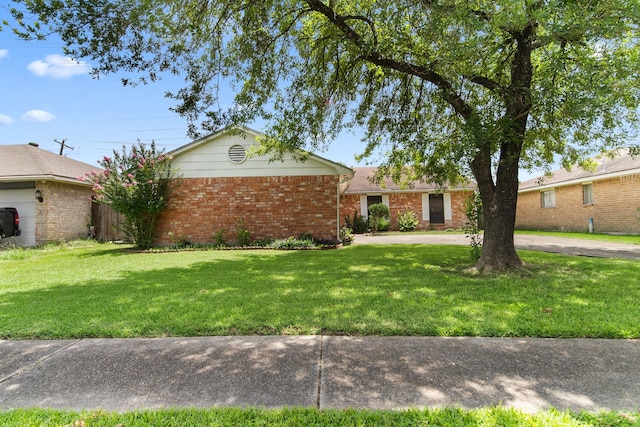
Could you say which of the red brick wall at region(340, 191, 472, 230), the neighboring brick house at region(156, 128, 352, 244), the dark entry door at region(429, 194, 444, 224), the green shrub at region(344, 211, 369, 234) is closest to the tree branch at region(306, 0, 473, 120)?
the neighboring brick house at region(156, 128, 352, 244)

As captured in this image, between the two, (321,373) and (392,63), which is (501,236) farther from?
(321,373)

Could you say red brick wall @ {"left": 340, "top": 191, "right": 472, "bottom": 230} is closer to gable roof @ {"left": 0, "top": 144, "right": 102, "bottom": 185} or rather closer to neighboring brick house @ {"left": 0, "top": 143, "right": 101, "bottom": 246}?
neighboring brick house @ {"left": 0, "top": 143, "right": 101, "bottom": 246}

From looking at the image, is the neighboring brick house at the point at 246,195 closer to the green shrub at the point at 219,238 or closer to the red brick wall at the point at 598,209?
the green shrub at the point at 219,238

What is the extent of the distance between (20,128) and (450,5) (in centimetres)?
2395

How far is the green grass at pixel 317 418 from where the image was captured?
6.95ft

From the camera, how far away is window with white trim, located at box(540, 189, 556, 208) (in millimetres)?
19984

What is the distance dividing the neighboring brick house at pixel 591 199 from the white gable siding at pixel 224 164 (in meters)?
8.96

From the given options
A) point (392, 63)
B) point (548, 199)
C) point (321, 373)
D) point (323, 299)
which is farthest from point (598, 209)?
point (321, 373)

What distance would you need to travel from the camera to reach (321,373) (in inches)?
110

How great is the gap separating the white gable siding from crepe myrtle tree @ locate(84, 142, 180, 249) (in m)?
0.63

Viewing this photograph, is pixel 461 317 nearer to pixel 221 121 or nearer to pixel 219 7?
pixel 221 121

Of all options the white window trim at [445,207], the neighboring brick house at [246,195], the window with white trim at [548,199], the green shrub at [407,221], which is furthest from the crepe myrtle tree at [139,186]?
the window with white trim at [548,199]

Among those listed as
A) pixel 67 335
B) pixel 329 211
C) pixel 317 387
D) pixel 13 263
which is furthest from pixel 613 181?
pixel 13 263

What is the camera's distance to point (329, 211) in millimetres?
12352
